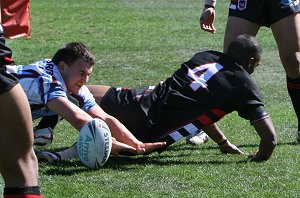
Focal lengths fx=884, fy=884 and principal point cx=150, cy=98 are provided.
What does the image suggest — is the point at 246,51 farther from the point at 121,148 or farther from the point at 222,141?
the point at 121,148

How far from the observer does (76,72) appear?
5.98m

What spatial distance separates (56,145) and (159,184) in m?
1.55

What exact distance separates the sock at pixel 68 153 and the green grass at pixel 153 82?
76mm

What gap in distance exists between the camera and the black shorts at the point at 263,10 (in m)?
6.77

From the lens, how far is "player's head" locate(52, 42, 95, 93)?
596 cm

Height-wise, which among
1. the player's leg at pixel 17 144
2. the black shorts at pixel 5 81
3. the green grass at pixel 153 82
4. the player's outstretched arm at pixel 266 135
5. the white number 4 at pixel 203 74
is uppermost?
the black shorts at pixel 5 81

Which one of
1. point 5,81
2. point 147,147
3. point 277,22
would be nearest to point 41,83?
point 147,147

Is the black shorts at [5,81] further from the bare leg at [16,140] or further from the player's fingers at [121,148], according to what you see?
the player's fingers at [121,148]

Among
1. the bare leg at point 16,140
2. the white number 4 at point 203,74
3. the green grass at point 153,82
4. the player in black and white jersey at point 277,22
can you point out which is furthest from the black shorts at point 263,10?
the bare leg at point 16,140

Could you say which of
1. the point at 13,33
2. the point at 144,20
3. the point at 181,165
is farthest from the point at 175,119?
the point at 144,20

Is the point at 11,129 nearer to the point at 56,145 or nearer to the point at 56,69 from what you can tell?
the point at 56,69

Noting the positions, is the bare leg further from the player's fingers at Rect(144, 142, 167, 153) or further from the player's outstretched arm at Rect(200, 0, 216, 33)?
the player's outstretched arm at Rect(200, 0, 216, 33)

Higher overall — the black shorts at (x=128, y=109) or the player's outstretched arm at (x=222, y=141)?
the black shorts at (x=128, y=109)

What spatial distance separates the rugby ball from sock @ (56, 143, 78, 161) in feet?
1.37
